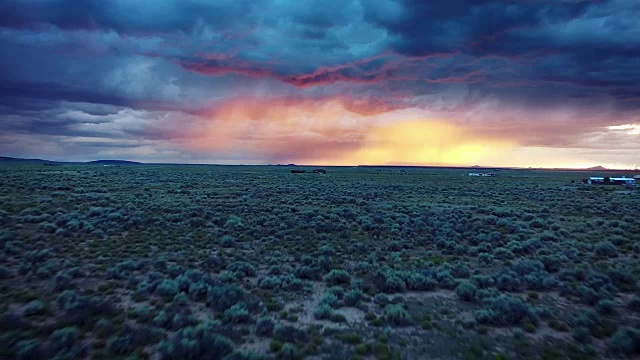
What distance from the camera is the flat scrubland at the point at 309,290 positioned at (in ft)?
26.9

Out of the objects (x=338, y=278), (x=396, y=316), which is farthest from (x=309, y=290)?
(x=396, y=316)

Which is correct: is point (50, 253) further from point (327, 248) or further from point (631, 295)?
point (631, 295)

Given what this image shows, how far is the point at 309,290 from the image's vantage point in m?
12.1

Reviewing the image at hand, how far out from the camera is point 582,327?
361 inches

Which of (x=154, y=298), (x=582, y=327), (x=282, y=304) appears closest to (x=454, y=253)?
(x=582, y=327)

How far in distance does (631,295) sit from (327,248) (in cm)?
1110

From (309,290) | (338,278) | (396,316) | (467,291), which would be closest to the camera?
(396,316)

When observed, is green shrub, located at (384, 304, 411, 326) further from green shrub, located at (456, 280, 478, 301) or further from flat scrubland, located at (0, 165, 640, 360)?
green shrub, located at (456, 280, 478, 301)

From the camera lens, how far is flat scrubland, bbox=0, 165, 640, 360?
8.20m

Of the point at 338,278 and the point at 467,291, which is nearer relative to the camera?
the point at 467,291

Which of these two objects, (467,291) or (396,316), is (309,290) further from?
(467,291)

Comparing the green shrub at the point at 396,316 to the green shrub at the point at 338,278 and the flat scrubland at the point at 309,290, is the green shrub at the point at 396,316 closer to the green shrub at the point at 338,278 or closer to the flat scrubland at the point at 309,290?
the flat scrubland at the point at 309,290

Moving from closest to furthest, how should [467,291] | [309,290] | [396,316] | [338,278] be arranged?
[396,316], [467,291], [309,290], [338,278]

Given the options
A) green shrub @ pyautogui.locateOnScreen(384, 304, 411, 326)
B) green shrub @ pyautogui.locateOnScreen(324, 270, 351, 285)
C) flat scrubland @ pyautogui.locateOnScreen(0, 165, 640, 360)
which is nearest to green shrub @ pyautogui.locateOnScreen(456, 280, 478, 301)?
flat scrubland @ pyautogui.locateOnScreen(0, 165, 640, 360)
